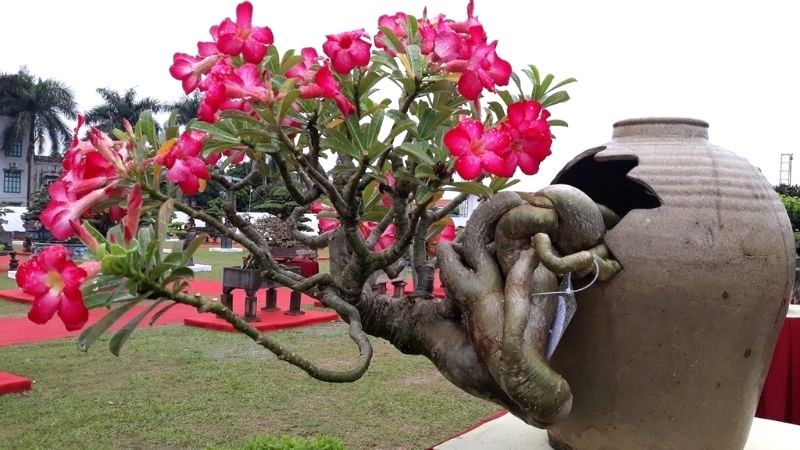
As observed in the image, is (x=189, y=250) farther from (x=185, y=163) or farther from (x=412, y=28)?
(x=412, y=28)

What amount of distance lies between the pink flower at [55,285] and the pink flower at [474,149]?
690mm

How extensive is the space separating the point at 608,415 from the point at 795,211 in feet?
39.9

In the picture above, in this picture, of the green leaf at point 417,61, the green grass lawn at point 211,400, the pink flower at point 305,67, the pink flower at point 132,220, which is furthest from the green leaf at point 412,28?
the green grass lawn at point 211,400

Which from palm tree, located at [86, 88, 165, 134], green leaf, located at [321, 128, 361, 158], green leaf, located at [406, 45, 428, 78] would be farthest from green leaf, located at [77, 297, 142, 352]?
palm tree, located at [86, 88, 165, 134]

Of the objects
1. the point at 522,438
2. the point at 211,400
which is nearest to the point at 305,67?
the point at 522,438

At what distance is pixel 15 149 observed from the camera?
31.2m

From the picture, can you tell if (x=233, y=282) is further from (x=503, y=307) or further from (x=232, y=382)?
(x=503, y=307)

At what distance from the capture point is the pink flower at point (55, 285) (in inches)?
42.8

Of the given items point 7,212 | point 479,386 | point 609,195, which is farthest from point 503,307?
point 7,212

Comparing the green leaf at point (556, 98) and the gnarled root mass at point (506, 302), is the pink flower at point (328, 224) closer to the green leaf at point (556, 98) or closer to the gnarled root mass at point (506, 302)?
the gnarled root mass at point (506, 302)

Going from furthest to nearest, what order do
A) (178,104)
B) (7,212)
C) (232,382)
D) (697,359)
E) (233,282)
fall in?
(178,104)
(7,212)
(233,282)
(232,382)
(697,359)

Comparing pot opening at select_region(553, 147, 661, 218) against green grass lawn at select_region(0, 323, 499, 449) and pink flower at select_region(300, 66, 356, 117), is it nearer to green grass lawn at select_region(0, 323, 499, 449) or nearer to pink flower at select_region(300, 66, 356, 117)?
pink flower at select_region(300, 66, 356, 117)

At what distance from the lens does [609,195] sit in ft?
7.98

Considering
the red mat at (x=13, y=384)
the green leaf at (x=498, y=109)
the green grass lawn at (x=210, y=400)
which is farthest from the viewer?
the red mat at (x=13, y=384)
